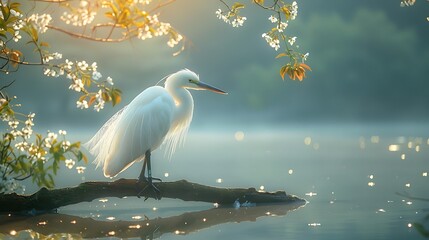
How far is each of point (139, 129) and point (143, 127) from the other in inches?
2.2

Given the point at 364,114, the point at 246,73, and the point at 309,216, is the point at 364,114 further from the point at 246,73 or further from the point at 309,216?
the point at 309,216

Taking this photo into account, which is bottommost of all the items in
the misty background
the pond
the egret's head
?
the pond

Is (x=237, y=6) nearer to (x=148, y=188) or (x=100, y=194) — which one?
(x=148, y=188)

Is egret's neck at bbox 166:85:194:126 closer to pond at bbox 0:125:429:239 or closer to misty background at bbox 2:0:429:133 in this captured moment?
pond at bbox 0:125:429:239

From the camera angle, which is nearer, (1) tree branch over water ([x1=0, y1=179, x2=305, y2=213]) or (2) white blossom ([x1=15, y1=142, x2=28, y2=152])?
(2) white blossom ([x1=15, y1=142, x2=28, y2=152])

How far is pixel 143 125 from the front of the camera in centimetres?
1017

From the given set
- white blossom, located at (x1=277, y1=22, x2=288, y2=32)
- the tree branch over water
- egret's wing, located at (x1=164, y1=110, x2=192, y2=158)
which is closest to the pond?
the tree branch over water

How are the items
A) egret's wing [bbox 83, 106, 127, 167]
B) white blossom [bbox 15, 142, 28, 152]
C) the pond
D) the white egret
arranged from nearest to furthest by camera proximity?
1. white blossom [bbox 15, 142, 28, 152]
2. the pond
3. the white egret
4. egret's wing [bbox 83, 106, 127, 167]

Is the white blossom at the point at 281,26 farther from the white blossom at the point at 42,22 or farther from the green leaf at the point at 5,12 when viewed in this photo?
the green leaf at the point at 5,12

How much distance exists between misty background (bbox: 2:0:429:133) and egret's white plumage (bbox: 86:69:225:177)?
66.1 m

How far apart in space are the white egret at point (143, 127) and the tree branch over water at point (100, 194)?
0.18 metres

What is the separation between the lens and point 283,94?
→ 80.7 meters

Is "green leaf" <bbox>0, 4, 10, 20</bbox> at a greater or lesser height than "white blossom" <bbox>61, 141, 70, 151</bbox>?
greater

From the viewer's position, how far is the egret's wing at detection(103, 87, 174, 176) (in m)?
10.2
